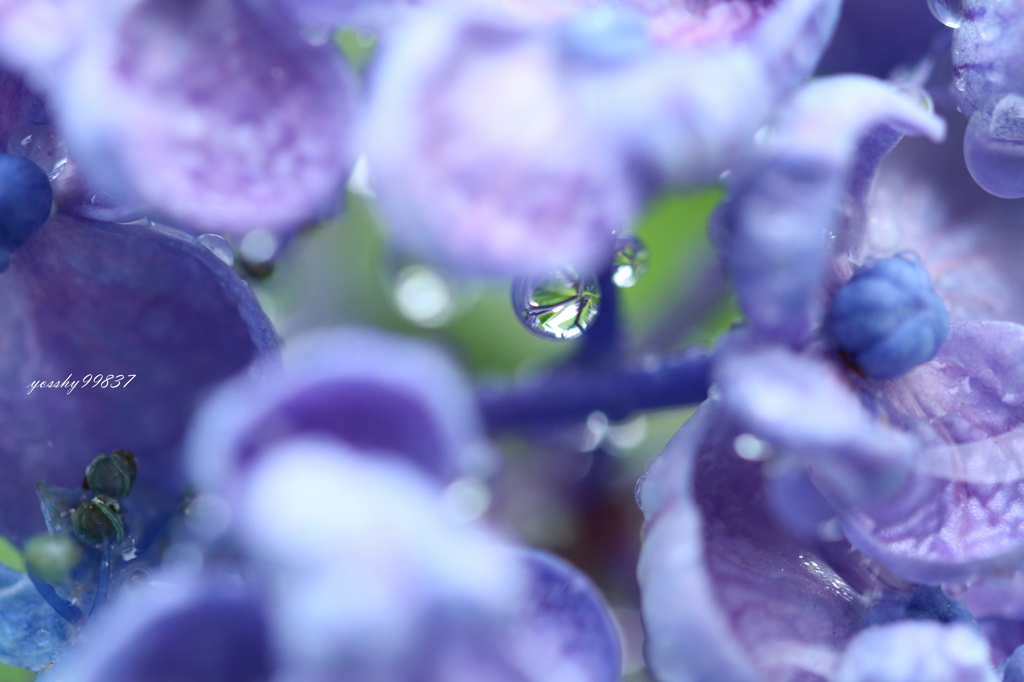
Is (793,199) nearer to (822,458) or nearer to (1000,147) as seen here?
(822,458)

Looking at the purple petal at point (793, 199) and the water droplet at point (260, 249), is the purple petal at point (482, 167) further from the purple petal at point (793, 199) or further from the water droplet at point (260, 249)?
the water droplet at point (260, 249)

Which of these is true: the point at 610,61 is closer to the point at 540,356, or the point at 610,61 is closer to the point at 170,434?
the point at 170,434

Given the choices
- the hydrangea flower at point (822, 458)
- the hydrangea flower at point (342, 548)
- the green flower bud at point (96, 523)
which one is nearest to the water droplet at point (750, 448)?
the hydrangea flower at point (822, 458)

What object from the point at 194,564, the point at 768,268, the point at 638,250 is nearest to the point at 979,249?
the point at 638,250

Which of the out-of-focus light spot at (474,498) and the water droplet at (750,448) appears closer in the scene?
the water droplet at (750,448)

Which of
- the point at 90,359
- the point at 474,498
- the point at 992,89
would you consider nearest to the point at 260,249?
the point at 90,359

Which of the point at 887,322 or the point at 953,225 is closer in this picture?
the point at 887,322
